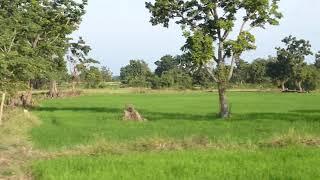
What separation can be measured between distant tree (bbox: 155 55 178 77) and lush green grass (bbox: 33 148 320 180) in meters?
166

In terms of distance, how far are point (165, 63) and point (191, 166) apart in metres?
172

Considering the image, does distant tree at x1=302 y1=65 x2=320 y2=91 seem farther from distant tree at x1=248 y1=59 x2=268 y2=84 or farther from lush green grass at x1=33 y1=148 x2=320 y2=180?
lush green grass at x1=33 y1=148 x2=320 y2=180

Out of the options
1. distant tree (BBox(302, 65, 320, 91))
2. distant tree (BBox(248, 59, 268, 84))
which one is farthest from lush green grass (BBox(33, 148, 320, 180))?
distant tree (BBox(248, 59, 268, 84))

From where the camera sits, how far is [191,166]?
14.9 m

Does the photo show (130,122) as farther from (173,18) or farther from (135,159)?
(135,159)

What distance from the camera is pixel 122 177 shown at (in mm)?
13695

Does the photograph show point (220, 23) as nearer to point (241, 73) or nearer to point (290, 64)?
point (290, 64)

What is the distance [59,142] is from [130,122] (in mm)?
12271

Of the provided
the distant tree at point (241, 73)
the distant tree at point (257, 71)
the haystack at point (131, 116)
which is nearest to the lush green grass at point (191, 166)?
the haystack at point (131, 116)

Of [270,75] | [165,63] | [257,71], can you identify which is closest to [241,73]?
[257,71]

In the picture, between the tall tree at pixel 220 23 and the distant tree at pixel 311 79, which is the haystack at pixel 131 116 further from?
the distant tree at pixel 311 79

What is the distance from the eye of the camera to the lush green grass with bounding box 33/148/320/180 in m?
13.6

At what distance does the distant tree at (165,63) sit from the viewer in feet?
605

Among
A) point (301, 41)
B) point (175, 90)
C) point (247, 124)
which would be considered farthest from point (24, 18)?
point (301, 41)
